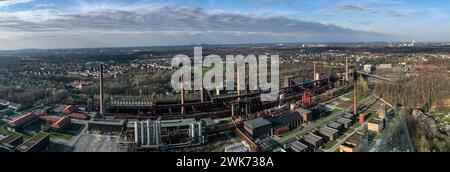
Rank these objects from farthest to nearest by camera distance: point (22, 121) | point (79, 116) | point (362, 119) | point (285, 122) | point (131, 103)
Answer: point (131, 103), point (79, 116), point (362, 119), point (22, 121), point (285, 122)

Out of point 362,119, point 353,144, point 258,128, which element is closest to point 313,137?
point 353,144

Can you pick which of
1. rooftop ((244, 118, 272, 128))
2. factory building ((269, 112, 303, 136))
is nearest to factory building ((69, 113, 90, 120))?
rooftop ((244, 118, 272, 128))

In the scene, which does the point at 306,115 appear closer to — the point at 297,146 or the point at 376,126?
the point at 376,126

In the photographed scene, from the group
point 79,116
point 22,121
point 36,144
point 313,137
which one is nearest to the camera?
point 36,144

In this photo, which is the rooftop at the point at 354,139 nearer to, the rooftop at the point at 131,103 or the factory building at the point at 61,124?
the rooftop at the point at 131,103

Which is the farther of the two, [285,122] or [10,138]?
[285,122]
